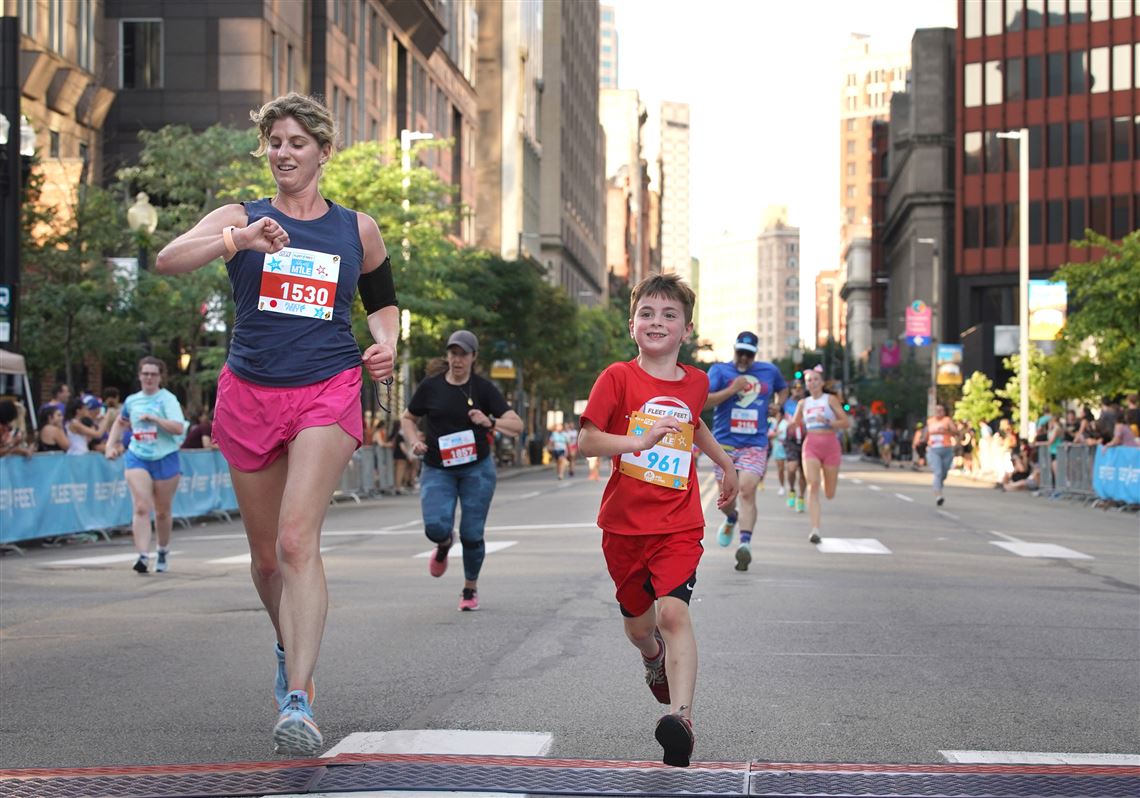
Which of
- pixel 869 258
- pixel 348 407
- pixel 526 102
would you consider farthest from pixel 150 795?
pixel 869 258

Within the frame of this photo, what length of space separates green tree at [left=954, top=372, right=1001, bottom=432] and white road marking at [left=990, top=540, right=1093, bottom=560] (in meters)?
38.7

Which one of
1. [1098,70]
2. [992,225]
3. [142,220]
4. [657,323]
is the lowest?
[657,323]

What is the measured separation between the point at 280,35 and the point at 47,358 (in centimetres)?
2060

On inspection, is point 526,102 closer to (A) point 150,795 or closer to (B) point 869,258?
(B) point 869,258

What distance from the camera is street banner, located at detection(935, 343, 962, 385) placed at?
71375 millimetres

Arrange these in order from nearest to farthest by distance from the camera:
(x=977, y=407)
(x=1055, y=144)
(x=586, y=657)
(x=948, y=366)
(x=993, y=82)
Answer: (x=586, y=657) → (x=977, y=407) → (x=948, y=366) → (x=1055, y=144) → (x=993, y=82)

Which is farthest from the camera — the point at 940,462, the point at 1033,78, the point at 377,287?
the point at 1033,78

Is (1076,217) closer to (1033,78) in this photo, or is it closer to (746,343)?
(1033,78)

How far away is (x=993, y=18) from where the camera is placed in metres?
81.4

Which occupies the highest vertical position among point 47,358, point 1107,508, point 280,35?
point 280,35

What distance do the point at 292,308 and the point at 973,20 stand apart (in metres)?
80.6

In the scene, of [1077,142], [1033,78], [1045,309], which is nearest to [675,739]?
[1045,309]

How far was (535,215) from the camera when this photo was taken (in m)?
110

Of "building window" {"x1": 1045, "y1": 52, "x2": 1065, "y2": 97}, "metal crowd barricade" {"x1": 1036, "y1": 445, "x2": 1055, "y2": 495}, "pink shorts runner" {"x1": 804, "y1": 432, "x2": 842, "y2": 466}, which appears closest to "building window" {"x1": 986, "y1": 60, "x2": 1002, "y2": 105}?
"building window" {"x1": 1045, "y1": 52, "x2": 1065, "y2": 97}
